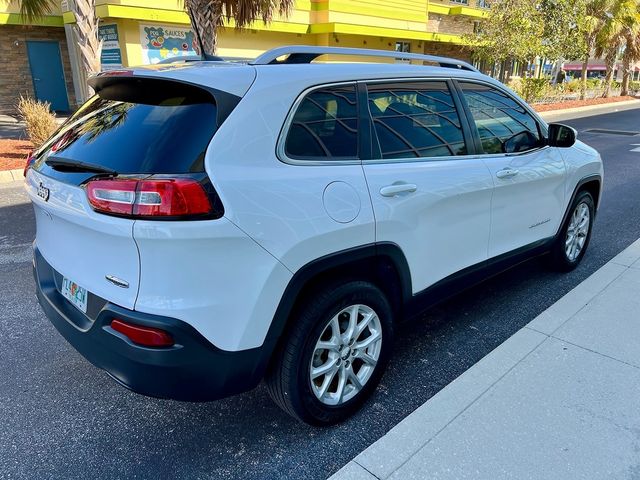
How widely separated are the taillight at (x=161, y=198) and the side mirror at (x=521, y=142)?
2463 mm

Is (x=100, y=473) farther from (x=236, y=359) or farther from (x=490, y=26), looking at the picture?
(x=490, y=26)

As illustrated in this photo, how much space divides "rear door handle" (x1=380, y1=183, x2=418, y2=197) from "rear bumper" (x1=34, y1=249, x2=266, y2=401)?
1015mm

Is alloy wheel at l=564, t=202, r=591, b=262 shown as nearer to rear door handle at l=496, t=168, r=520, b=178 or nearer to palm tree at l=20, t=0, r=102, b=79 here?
rear door handle at l=496, t=168, r=520, b=178

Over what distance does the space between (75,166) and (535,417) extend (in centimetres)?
262

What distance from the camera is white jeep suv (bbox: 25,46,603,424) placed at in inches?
80.2

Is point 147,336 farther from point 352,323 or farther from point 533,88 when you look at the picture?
point 533,88

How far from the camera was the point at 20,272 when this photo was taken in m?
4.70

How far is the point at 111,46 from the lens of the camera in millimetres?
16438

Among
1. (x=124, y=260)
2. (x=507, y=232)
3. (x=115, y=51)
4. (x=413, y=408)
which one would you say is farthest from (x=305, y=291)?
(x=115, y=51)

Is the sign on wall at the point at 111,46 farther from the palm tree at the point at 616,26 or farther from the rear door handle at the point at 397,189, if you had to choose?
the palm tree at the point at 616,26

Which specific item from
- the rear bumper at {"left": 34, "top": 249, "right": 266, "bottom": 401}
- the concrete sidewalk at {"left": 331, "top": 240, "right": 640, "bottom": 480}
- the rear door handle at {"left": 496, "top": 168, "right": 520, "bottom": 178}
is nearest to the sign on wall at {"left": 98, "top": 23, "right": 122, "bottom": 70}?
the rear door handle at {"left": 496, "top": 168, "right": 520, "bottom": 178}

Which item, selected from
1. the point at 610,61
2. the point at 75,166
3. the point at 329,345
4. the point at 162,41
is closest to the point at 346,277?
the point at 329,345

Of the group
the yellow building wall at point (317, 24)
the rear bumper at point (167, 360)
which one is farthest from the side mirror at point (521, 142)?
the yellow building wall at point (317, 24)

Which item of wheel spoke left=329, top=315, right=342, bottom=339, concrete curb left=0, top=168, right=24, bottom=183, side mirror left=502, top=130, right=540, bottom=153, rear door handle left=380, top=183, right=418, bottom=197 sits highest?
side mirror left=502, top=130, right=540, bottom=153
